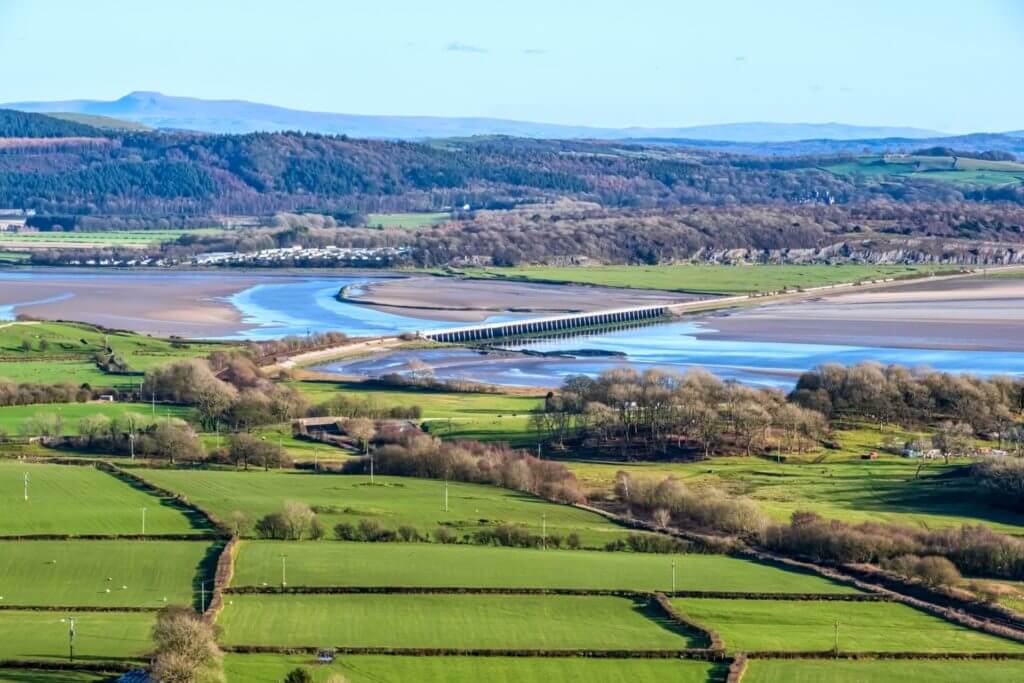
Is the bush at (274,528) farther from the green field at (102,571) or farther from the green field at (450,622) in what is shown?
the green field at (450,622)

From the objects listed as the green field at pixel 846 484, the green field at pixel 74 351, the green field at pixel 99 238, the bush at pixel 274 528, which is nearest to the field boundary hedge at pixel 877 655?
the green field at pixel 846 484

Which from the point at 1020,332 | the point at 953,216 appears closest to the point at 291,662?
the point at 1020,332

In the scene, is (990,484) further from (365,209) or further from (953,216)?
(365,209)

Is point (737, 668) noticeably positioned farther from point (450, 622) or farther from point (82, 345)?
point (82, 345)

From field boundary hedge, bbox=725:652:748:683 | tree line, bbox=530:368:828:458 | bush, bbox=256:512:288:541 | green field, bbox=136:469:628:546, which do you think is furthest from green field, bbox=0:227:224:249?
field boundary hedge, bbox=725:652:748:683

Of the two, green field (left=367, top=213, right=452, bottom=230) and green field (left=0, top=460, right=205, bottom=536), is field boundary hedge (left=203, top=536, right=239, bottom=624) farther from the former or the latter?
green field (left=367, top=213, right=452, bottom=230)

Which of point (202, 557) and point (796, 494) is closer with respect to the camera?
point (202, 557)
